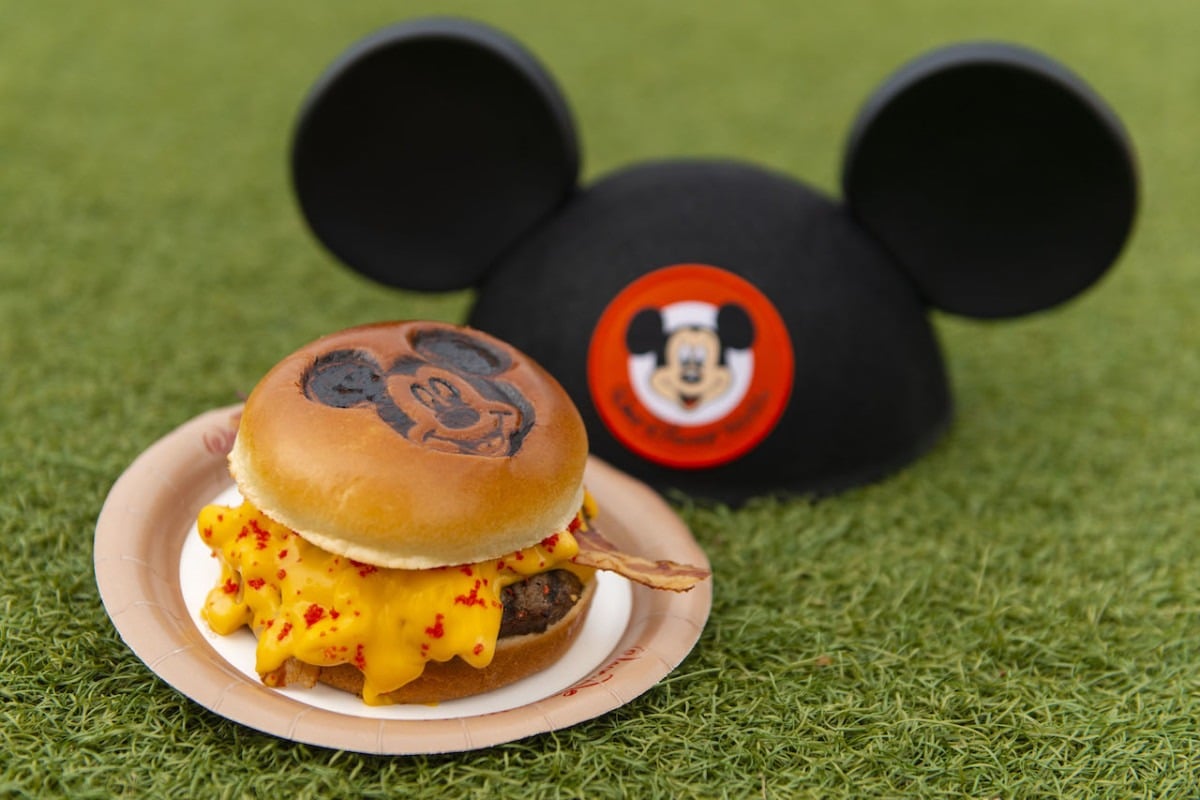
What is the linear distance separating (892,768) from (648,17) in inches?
269

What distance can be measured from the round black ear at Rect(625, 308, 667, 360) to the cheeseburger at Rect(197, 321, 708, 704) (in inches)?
26.6

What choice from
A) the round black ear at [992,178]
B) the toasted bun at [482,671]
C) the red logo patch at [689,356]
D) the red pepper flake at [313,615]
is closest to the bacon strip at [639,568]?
the toasted bun at [482,671]

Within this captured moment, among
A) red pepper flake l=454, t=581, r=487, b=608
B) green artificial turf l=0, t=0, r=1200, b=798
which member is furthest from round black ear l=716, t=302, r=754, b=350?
red pepper flake l=454, t=581, r=487, b=608

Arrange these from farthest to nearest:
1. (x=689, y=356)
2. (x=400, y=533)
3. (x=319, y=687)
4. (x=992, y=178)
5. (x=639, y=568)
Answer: (x=992, y=178), (x=689, y=356), (x=639, y=568), (x=319, y=687), (x=400, y=533)

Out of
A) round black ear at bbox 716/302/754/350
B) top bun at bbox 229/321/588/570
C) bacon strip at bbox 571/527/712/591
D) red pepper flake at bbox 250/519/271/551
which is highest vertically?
top bun at bbox 229/321/588/570

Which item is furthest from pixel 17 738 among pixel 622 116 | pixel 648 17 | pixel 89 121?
pixel 648 17

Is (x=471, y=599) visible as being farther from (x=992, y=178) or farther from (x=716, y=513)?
(x=992, y=178)

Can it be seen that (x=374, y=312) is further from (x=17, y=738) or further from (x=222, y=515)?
(x=17, y=738)

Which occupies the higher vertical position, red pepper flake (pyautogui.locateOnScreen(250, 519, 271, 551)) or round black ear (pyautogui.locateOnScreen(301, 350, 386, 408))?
round black ear (pyautogui.locateOnScreen(301, 350, 386, 408))

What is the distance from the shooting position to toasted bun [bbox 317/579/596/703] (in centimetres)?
220

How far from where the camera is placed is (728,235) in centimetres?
312

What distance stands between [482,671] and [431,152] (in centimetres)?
159

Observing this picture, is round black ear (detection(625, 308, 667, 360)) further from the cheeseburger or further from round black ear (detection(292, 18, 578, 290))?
the cheeseburger

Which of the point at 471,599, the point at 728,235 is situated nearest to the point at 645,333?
the point at 728,235
